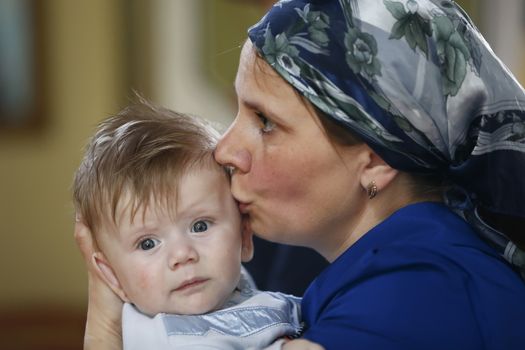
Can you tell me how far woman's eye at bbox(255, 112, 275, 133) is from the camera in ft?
5.48

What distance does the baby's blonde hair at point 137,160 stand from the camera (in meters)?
1.66

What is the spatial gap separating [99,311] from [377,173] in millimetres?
607

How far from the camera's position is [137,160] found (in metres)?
1.68

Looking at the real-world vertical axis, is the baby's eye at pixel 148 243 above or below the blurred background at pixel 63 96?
above

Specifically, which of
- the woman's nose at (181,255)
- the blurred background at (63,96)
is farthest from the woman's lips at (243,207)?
the blurred background at (63,96)

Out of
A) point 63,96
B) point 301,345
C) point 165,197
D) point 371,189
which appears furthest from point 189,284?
point 63,96

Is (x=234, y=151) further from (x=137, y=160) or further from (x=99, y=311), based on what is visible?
(x=99, y=311)

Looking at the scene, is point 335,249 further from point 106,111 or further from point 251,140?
point 106,111

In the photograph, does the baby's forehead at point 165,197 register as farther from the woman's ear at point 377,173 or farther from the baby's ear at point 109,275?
the woman's ear at point 377,173

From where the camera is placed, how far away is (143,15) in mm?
6098

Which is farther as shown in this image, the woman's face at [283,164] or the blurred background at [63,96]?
the blurred background at [63,96]

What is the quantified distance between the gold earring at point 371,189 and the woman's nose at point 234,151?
0.71ft

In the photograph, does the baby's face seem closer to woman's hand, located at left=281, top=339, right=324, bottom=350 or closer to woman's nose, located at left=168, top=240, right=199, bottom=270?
woman's nose, located at left=168, top=240, right=199, bottom=270

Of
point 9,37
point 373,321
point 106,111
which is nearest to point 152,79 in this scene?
point 106,111
